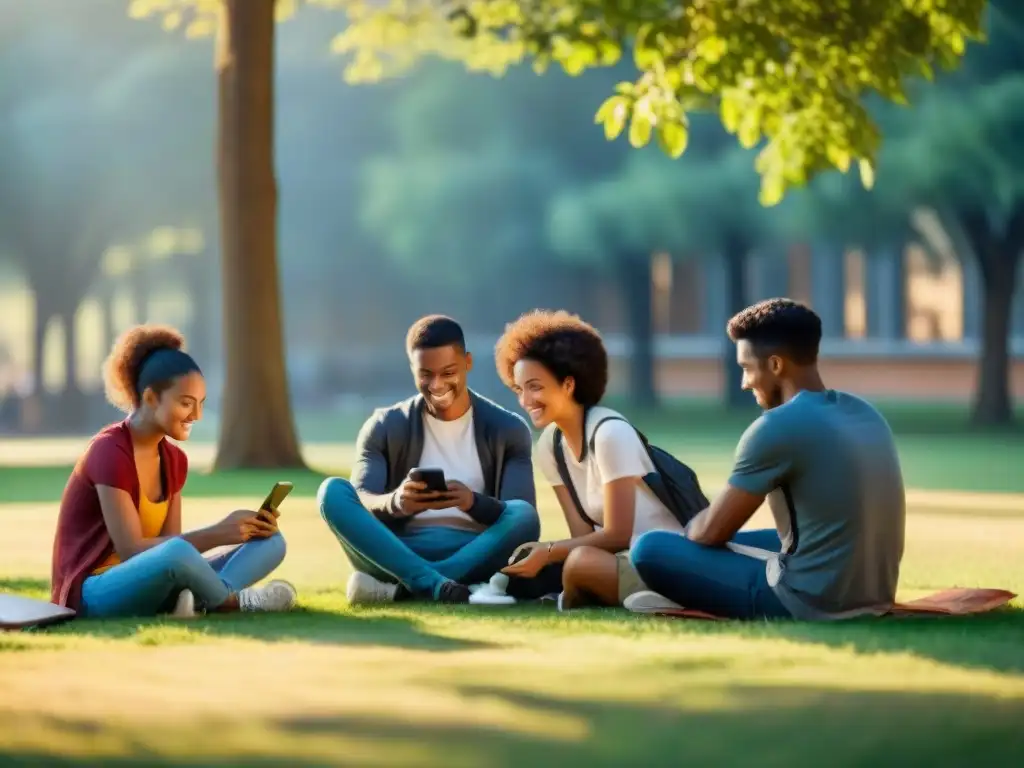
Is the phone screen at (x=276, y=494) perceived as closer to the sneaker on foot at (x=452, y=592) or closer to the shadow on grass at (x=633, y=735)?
the sneaker on foot at (x=452, y=592)

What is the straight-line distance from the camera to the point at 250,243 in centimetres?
2198

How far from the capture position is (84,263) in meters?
39.9

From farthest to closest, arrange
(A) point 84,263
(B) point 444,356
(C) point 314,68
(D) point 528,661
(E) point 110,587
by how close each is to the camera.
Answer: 1. (C) point 314,68
2. (A) point 84,263
3. (B) point 444,356
4. (E) point 110,587
5. (D) point 528,661

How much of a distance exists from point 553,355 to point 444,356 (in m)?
0.55

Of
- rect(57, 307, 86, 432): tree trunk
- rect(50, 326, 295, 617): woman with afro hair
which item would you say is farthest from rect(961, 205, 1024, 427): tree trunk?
rect(50, 326, 295, 617): woman with afro hair

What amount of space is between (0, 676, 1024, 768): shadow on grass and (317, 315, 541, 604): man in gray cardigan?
114 inches

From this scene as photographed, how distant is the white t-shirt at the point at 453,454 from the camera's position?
9.68 metres

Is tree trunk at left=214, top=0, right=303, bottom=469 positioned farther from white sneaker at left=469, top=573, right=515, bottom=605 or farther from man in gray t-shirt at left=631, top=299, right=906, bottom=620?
man in gray t-shirt at left=631, top=299, right=906, bottom=620

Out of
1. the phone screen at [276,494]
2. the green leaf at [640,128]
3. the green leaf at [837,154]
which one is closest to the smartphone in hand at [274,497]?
the phone screen at [276,494]

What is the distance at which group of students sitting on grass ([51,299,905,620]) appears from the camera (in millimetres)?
8070

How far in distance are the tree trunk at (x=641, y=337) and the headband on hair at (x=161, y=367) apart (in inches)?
1329

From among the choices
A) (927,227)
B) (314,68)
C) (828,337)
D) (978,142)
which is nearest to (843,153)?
(978,142)

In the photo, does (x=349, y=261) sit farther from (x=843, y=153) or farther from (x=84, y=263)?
(x=843, y=153)

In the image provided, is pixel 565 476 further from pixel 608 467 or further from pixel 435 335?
pixel 435 335
